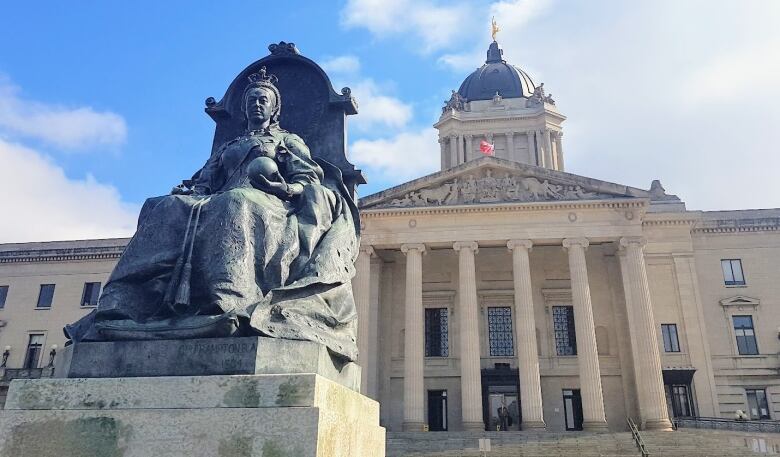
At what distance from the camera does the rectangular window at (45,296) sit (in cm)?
4803

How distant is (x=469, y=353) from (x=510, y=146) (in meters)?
33.2

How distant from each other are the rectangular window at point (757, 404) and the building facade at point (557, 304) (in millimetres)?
61

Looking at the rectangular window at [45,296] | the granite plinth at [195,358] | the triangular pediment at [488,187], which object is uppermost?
the triangular pediment at [488,187]

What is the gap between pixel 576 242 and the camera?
35.2 meters

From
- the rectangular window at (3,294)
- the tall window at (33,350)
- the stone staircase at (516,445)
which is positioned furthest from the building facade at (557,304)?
the rectangular window at (3,294)

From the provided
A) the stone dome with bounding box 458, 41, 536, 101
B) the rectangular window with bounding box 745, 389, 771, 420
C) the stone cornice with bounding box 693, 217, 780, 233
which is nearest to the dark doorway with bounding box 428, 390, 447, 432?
the rectangular window with bounding box 745, 389, 771, 420

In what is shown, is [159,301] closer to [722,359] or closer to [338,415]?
[338,415]

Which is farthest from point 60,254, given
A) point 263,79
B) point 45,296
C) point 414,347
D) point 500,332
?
point 263,79

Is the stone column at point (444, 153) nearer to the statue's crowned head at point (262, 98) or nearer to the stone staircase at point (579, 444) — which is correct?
the stone staircase at point (579, 444)

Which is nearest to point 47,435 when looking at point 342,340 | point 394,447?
point 342,340

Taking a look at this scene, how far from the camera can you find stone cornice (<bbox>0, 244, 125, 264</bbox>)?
4897cm

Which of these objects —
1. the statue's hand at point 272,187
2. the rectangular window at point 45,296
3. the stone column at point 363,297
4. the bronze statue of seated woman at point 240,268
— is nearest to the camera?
the bronze statue of seated woman at point 240,268

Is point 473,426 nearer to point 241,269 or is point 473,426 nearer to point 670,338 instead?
point 670,338

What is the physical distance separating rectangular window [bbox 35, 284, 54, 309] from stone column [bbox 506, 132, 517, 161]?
141ft
